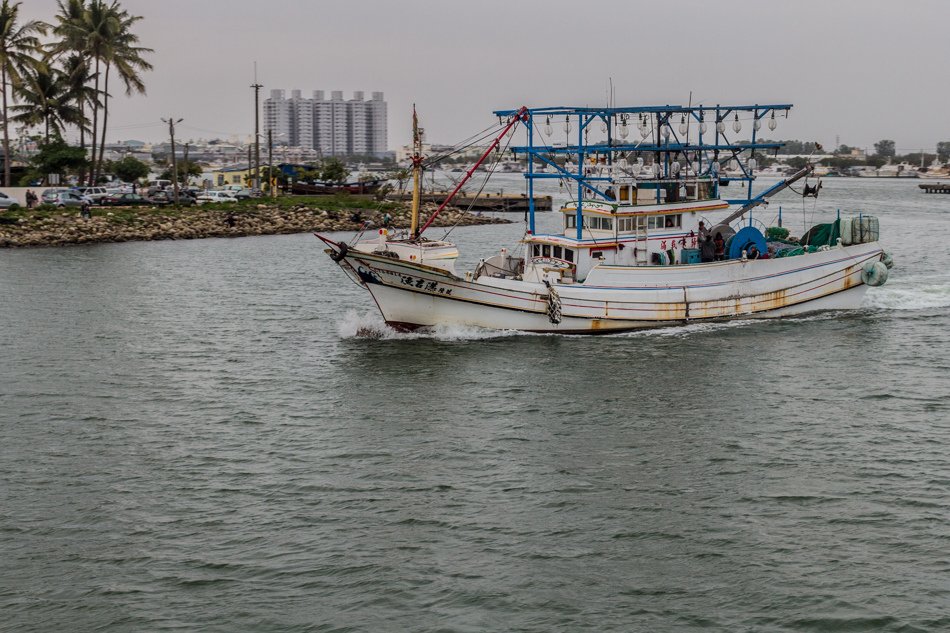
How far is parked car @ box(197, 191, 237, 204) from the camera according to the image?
89.2 meters

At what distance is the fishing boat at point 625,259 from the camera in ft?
109

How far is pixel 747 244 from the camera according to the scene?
3616cm

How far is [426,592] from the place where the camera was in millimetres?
16031

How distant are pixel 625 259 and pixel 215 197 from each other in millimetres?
64130

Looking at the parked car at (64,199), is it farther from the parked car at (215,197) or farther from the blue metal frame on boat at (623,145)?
the blue metal frame on boat at (623,145)

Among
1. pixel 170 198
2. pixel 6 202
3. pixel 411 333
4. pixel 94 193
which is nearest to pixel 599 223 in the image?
pixel 411 333

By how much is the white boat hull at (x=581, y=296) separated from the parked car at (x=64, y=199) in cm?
4810

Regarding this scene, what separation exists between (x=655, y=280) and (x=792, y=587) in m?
19.2

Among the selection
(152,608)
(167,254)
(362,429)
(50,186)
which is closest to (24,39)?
(50,186)

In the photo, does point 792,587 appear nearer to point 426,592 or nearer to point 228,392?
point 426,592

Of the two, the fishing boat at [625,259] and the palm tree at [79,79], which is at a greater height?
the palm tree at [79,79]

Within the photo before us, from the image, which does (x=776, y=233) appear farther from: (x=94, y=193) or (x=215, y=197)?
(x=215, y=197)

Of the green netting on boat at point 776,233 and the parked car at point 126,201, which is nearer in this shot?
the green netting on boat at point 776,233

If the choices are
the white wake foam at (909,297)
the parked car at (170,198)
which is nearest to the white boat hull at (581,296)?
the white wake foam at (909,297)
